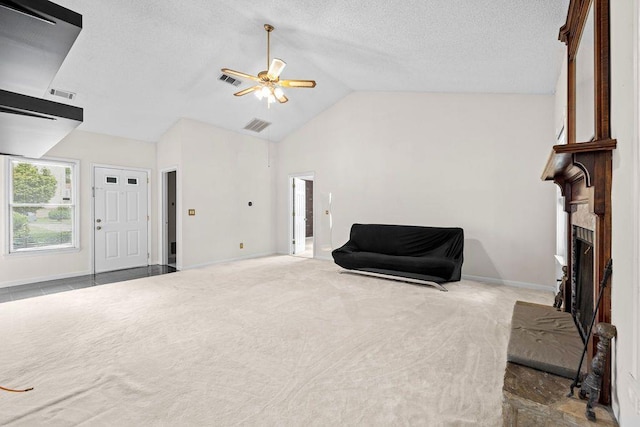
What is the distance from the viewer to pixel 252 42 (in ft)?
13.6

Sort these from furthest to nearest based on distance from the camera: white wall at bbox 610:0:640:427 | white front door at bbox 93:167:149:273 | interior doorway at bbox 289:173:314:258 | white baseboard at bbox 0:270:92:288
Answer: interior doorway at bbox 289:173:314:258 → white front door at bbox 93:167:149:273 → white baseboard at bbox 0:270:92:288 → white wall at bbox 610:0:640:427

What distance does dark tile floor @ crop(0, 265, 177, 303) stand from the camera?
418 centimetres

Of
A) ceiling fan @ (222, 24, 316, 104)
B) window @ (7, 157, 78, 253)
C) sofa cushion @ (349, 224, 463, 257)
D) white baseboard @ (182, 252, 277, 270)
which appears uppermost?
ceiling fan @ (222, 24, 316, 104)

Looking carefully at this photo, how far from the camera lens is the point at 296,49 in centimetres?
436

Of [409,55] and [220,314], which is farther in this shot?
[409,55]

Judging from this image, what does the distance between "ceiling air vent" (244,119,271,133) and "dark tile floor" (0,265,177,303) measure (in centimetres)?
316

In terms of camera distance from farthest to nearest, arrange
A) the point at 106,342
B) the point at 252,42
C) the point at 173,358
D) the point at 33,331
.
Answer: the point at 252,42 → the point at 33,331 → the point at 106,342 → the point at 173,358

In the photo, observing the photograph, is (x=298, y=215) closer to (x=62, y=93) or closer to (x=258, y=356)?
(x=62, y=93)

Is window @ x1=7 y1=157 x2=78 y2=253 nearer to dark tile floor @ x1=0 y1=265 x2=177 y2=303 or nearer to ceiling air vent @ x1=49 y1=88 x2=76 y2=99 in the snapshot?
dark tile floor @ x1=0 y1=265 x2=177 y2=303

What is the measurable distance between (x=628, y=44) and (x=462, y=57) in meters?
2.68

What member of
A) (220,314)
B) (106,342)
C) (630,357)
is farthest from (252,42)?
(630,357)

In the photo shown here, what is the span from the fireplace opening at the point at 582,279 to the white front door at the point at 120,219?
21.6ft

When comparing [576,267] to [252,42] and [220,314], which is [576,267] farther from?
[252,42]

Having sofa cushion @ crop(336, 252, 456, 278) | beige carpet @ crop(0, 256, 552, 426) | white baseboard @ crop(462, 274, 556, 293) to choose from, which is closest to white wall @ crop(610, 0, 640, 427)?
beige carpet @ crop(0, 256, 552, 426)
